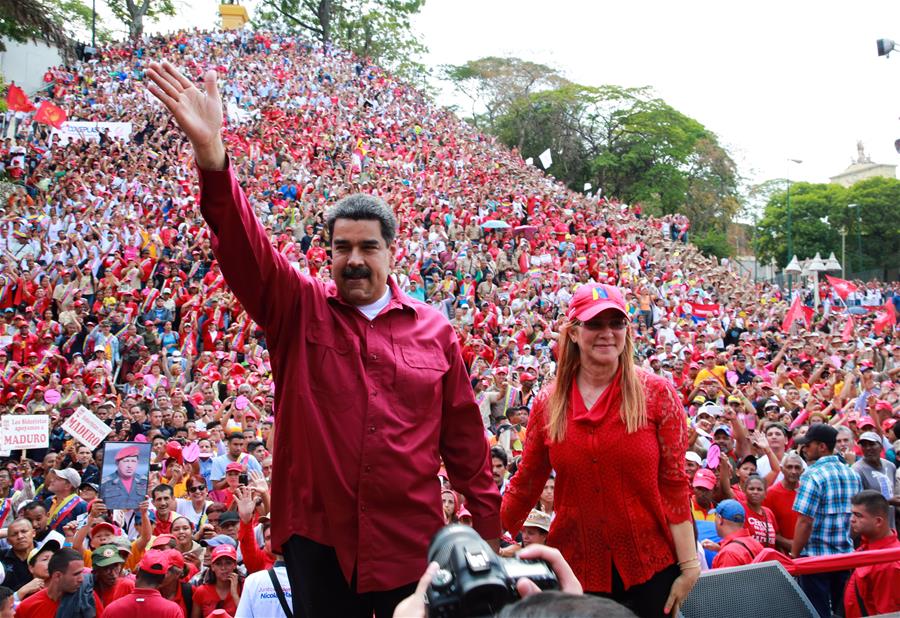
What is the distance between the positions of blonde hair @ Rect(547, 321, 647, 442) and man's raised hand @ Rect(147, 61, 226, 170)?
124 centimetres

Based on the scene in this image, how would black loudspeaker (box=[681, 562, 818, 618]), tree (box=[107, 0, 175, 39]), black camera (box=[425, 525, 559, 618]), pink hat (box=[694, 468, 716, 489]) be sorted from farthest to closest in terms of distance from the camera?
tree (box=[107, 0, 175, 39]) < pink hat (box=[694, 468, 716, 489]) < black loudspeaker (box=[681, 562, 818, 618]) < black camera (box=[425, 525, 559, 618])

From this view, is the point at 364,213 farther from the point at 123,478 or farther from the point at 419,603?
the point at 123,478

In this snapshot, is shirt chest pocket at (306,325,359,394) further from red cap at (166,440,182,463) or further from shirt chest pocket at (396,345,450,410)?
red cap at (166,440,182,463)

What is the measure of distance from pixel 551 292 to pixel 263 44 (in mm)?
22319

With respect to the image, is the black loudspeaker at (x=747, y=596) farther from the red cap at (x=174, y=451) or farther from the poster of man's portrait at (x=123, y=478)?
the red cap at (x=174, y=451)

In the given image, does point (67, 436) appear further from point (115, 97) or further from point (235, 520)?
point (115, 97)

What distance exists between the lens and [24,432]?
7797mm

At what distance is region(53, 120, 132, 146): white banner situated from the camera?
20.0 metres

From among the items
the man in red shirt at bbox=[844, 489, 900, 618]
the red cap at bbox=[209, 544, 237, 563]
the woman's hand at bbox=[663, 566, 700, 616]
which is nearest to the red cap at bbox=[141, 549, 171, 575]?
the red cap at bbox=[209, 544, 237, 563]

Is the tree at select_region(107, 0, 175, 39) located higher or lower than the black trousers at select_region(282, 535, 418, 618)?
higher

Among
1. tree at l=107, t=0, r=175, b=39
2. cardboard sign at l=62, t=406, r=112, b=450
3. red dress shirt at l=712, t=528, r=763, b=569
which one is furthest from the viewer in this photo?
tree at l=107, t=0, r=175, b=39

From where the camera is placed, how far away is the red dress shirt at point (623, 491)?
2.53 meters

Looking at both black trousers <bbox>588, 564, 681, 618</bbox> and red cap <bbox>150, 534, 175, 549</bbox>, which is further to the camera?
red cap <bbox>150, 534, 175, 549</bbox>

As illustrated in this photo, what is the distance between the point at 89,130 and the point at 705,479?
61.9 ft
